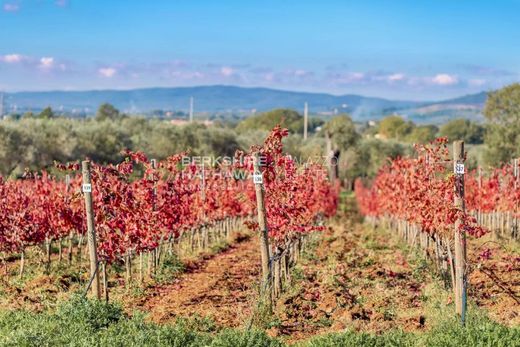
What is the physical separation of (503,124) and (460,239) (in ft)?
186

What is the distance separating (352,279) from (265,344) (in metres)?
8.71

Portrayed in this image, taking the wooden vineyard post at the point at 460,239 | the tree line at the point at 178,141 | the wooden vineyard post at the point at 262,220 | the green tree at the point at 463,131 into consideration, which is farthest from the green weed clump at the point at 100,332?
the green tree at the point at 463,131

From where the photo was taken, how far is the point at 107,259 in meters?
17.1

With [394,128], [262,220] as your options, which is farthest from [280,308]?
[394,128]

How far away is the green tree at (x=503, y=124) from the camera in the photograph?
63.5 meters

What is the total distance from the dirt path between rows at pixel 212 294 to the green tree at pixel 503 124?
150ft

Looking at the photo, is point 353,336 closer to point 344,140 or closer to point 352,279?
point 352,279

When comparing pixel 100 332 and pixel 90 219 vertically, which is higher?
pixel 90 219

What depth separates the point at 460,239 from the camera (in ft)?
40.8

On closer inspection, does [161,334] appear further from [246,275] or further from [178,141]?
[178,141]

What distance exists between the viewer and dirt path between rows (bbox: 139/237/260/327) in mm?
14438

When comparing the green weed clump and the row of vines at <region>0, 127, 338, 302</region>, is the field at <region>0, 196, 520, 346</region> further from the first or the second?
the row of vines at <region>0, 127, 338, 302</region>

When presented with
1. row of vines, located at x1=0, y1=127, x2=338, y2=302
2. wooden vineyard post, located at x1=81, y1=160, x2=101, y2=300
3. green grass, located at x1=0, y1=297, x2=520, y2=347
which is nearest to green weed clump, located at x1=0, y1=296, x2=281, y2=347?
green grass, located at x1=0, y1=297, x2=520, y2=347

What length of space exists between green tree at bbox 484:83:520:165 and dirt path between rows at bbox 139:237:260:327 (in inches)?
1805
